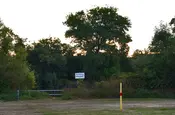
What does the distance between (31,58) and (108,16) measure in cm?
1640

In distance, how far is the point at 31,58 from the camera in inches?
2712

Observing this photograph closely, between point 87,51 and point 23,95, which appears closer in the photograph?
point 23,95

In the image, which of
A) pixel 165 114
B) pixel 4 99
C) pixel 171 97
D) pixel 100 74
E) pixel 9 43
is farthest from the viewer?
pixel 100 74

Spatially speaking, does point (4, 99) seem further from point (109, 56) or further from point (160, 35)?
point (109, 56)

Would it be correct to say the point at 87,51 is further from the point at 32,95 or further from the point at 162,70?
the point at 32,95

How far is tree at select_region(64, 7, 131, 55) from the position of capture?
223 feet

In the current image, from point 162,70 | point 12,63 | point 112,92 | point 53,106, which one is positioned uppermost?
point 12,63

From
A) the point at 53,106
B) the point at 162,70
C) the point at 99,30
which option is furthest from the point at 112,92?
the point at 99,30

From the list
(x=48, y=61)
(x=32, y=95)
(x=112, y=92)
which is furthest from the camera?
(x=48, y=61)

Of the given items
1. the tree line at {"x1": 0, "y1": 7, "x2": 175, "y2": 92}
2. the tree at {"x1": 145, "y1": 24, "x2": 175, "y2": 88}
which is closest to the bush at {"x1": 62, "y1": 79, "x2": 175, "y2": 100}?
the tree at {"x1": 145, "y1": 24, "x2": 175, "y2": 88}

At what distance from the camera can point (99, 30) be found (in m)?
67.8

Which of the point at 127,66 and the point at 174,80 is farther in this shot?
the point at 127,66

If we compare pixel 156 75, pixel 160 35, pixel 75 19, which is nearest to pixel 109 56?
pixel 75 19

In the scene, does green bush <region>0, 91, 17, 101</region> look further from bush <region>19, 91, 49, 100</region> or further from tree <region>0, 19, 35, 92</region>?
tree <region>0, 19, 35, 92</region>
